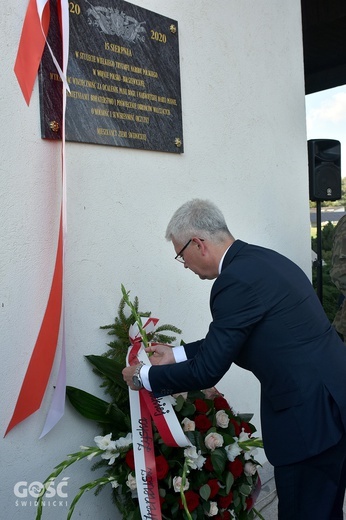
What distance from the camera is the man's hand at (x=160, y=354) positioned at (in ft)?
6.86

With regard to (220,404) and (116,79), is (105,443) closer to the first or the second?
(220,404)

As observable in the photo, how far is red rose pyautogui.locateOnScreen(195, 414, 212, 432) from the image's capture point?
2164mm

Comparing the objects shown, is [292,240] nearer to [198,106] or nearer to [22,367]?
[198,106]

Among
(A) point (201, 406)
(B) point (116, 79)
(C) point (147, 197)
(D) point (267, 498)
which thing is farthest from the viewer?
(D) point (267, 498)

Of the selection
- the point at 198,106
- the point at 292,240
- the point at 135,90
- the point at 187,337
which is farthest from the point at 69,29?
the point at 292,240

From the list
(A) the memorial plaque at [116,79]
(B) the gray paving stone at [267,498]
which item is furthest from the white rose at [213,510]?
(A) the memorial plaque at [116,79]

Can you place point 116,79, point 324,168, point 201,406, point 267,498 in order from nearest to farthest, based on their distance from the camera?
point 201,406 < point 116,79 < point 267,498 < point 324,168

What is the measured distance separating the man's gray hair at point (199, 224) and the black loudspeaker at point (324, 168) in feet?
9.48

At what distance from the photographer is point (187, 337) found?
2.86 meters

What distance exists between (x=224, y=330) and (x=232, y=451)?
0.63 meters

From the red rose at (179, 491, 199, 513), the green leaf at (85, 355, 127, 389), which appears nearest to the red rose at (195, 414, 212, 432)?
the red rose at (179, 491, 199, 513)

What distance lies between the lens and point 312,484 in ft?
6.30

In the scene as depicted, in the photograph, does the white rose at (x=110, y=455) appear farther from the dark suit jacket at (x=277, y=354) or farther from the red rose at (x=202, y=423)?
the dark suit jacket at (x=277, y=354)

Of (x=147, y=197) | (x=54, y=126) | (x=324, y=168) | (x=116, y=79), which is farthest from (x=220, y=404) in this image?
(x=324, y=168)
